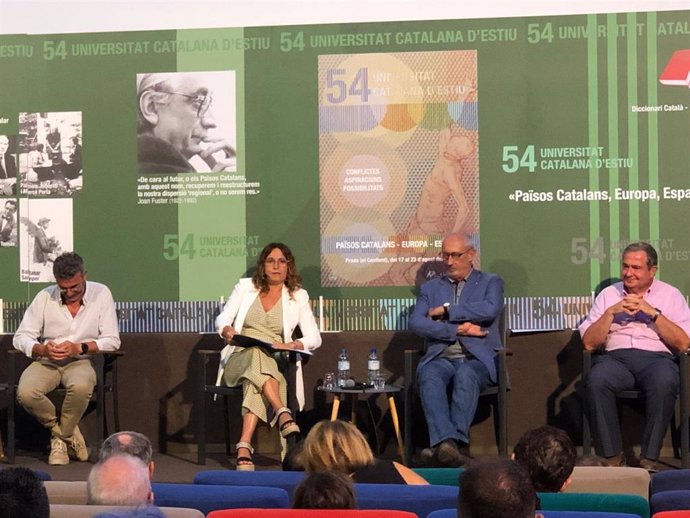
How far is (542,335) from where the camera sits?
6949mm

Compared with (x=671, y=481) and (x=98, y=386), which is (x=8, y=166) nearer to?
(x=98, y=386)

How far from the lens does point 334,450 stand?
3896mm

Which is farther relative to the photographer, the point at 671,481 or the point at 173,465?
the point at 173,465

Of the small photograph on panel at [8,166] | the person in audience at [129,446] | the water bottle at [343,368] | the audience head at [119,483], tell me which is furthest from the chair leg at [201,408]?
the audience head at [119,483]

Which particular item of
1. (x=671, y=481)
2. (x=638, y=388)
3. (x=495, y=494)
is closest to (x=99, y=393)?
(x=638, y=388)

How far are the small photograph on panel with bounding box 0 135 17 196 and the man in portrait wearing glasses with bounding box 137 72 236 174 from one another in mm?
776

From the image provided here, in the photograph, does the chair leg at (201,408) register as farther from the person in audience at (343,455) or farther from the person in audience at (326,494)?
the person in audience at (326,494)

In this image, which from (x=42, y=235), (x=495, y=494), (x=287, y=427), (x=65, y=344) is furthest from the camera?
(x=42, y=235)

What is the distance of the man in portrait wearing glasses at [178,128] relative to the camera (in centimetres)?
723

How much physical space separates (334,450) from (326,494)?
0.85m

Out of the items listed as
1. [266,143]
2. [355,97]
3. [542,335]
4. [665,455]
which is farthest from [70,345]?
[665,455]

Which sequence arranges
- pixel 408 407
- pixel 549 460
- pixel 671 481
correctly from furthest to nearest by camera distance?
1. pixel 408 407
2. pixel 671 481
3. pixel 549 460

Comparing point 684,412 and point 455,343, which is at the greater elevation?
point 455,343

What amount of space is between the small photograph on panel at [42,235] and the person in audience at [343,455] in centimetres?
381
